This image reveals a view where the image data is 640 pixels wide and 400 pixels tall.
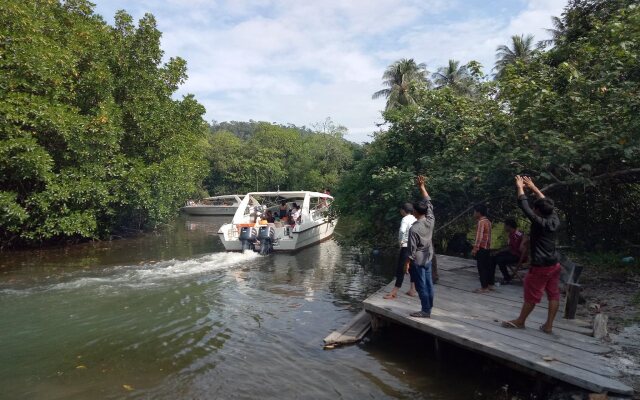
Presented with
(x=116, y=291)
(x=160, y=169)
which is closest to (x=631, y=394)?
(x=116, y=291)

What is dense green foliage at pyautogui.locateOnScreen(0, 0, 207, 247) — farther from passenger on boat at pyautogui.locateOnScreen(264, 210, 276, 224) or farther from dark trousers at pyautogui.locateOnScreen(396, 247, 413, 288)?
dark trousers at pyautogui.locateOnScreen(396, 247, 413, 288)

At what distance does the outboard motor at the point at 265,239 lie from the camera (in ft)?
52.6

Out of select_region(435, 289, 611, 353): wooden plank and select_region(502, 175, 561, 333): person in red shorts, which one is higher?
select_region(502, 175, 561, 333): person in red shorts

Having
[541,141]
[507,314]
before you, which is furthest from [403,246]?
[541,141]

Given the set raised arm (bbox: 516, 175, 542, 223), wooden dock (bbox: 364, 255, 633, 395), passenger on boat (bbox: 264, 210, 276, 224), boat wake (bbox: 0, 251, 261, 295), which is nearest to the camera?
wooden dock (bbox: 364, 255, 633, 395)

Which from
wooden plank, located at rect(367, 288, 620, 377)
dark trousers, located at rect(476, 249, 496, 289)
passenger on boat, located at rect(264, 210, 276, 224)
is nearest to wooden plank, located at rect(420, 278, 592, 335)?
dark trousers, located at rect(476, 249, 496, 289)

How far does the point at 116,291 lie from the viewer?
10711mm

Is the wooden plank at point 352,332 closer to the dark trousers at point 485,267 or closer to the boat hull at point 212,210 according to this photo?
the dark trousers at point 485,267

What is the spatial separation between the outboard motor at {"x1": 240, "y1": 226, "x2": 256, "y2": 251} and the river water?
201 cm

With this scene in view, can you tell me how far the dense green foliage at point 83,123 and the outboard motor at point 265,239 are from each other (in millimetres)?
5672

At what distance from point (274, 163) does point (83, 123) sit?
29.8 m

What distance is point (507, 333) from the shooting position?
5719mm

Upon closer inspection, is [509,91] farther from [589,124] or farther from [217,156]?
[217,156]

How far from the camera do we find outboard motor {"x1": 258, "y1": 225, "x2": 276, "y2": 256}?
16.0 m
